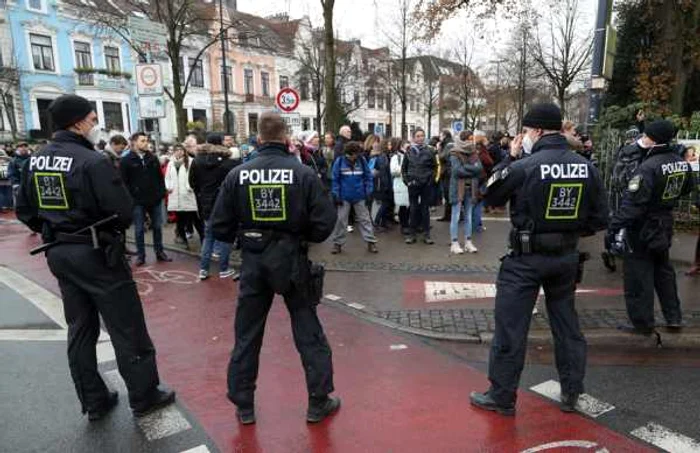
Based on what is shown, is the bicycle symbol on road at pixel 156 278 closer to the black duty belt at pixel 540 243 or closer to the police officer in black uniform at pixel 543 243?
the police officer in black uniform at pixel 543 243

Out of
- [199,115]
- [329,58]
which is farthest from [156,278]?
[199,115]

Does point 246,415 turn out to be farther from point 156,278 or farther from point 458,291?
point 156,278

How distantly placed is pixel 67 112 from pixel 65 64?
122 ft

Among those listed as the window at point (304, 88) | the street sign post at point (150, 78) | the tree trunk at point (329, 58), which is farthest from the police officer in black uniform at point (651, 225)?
the window at point (304, 88)

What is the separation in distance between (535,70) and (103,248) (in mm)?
33789

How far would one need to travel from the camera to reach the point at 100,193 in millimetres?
3195

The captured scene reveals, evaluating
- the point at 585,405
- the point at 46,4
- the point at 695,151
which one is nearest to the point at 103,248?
the point at 585,405

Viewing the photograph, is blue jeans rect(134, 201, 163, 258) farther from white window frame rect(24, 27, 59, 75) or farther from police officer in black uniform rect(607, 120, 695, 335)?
white window frame rect(24, 27, 59, 75)

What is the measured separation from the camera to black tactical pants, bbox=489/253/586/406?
11.1 feet

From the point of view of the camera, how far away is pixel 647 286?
180 inches

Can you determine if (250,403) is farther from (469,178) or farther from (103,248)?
(469,178)

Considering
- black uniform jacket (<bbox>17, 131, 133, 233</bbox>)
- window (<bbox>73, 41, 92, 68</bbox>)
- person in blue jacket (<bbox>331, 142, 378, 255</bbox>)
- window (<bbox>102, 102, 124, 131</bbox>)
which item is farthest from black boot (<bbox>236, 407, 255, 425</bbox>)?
window (<bbox>73, 41, 92, 68</bbox>)

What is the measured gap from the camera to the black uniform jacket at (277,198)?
3.15 m

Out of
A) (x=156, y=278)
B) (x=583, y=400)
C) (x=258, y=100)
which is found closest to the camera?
(x=583, y=400)
